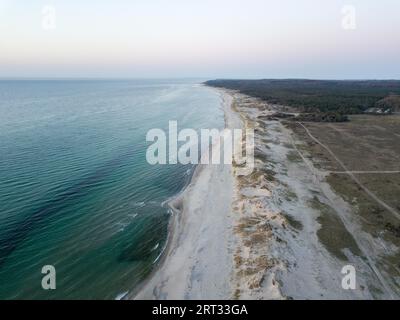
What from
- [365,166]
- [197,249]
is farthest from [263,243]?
[365,166]

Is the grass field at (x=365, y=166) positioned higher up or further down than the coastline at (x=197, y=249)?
higher up

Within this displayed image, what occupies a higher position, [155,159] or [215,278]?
[155,159]

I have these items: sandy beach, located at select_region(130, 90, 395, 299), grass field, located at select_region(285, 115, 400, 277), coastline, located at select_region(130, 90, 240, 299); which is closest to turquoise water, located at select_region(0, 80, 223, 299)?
coastline, located at select_region(130, 90, 240, 299)

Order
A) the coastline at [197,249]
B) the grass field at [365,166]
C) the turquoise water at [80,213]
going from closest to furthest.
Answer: the coastline at [197,249] → the turquoise water at [80,213] → the grass field at [365,166]

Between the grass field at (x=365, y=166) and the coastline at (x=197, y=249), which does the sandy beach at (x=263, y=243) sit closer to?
the coastline at (x=197, y=249)

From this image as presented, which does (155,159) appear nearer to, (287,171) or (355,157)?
(287,171)

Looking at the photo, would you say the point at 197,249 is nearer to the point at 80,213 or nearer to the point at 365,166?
the point at 80,213

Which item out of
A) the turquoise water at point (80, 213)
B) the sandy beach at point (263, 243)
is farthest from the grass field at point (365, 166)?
the turquoise water at point (80, 213)
